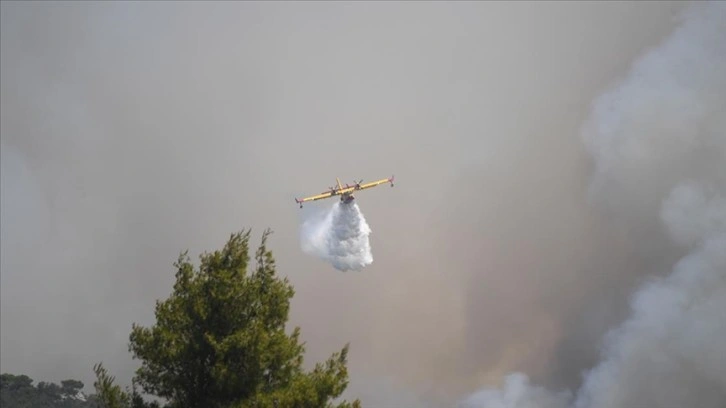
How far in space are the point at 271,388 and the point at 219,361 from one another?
342cm

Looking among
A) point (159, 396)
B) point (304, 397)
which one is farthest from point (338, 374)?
point (159, 396)

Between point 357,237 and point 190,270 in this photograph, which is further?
point 357,237

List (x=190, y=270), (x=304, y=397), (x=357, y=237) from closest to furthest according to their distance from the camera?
(x=304, y=397), (x=190, y=270), (x=357, y=237)

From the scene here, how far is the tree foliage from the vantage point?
128 feet

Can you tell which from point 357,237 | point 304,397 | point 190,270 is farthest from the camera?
point 357,237

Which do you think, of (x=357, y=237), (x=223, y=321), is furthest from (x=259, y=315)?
(x=357, y=237)

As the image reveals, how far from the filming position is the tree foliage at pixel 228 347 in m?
39.1

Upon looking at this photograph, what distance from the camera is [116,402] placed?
39.6m

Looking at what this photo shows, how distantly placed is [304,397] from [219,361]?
4684 millimetres

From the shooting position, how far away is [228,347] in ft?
128

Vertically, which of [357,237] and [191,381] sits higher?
[357,237]

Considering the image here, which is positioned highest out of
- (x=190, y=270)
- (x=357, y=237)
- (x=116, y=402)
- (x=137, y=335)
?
(x=357, y=237)

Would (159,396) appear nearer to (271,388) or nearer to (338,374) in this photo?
(271,388)

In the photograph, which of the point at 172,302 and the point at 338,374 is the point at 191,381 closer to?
the point at 172,302
